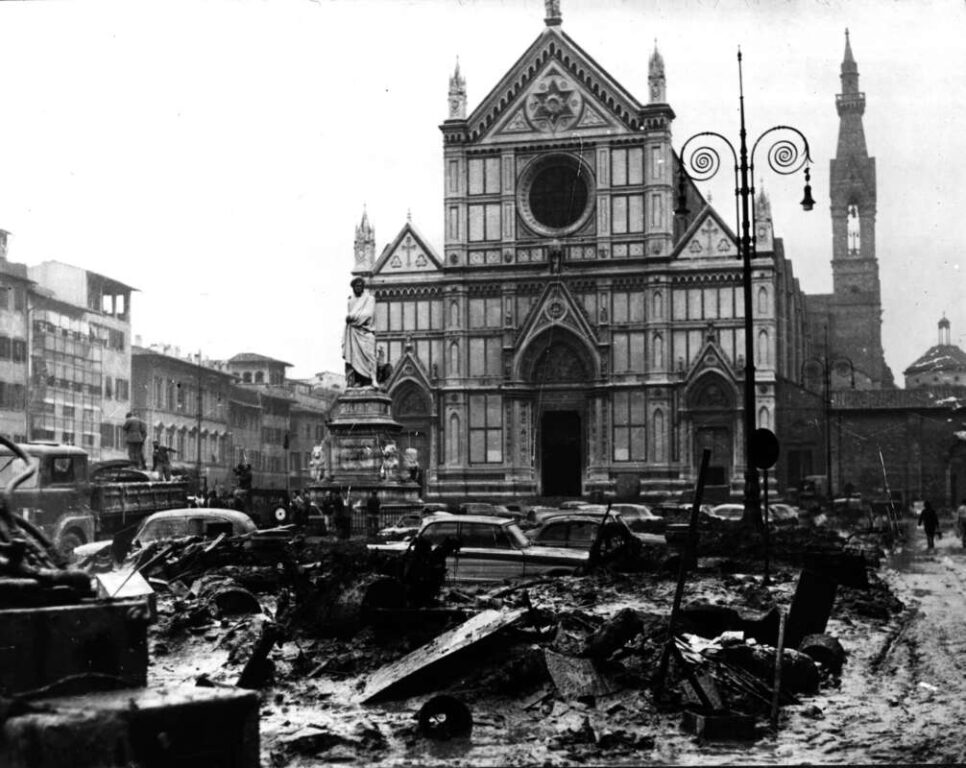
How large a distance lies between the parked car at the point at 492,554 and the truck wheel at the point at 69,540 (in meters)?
6.56

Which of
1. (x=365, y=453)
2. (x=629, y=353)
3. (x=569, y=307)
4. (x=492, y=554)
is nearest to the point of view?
(x=492, y=554)

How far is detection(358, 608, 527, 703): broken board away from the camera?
9.53m

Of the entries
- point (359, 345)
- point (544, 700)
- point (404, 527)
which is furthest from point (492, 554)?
point (359, 345)

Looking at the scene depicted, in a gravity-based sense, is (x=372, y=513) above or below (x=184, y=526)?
below

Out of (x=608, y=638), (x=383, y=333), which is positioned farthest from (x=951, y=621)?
(x=383, y=333)

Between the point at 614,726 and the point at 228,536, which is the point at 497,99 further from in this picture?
the point at 614,726

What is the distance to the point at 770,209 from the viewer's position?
50438 millimetres

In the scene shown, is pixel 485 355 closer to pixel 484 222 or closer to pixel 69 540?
pixel 484 222

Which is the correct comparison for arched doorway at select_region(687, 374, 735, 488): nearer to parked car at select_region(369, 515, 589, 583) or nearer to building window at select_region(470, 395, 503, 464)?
building window at select_region(470, 395, 503, 464)

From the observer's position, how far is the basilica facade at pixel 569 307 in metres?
49.8

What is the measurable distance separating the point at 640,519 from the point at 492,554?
1624 cm

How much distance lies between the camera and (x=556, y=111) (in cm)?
5219

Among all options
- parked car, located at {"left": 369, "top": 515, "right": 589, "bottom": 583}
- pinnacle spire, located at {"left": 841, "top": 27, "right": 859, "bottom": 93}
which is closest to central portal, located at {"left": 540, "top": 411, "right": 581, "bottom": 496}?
parked car, located at {"left": 369, "top": 515, "right": 589, "bottom": 583}

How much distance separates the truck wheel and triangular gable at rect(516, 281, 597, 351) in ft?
105
